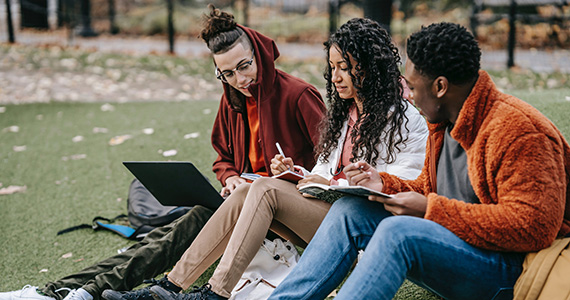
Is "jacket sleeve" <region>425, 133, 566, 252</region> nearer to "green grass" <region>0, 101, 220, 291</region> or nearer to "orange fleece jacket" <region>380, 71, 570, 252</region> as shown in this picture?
"orange fleece jacket" <region>380, 71, 570, 252</region>

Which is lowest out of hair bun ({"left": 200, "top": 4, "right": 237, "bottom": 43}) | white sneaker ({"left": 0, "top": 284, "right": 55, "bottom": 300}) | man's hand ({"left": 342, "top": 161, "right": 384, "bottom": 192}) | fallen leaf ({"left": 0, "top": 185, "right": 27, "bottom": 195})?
fallen leaf ({"left": 0, "top": 185, "right": 27, "bottom": 195})

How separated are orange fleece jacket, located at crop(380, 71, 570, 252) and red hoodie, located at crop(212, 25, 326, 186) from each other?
1.33m

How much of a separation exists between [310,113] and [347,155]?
0.43 m

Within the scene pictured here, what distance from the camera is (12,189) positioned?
5133mm

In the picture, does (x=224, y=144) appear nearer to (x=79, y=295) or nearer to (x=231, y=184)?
(x=231, y=184)

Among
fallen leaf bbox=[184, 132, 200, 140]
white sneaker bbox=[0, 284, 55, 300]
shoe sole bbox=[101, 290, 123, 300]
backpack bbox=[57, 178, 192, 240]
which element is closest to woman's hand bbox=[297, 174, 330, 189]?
shoe sole bbox=[101, 290, 123, 300]

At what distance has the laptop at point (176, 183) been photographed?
300 centimetres

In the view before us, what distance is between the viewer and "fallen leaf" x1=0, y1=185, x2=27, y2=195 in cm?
508

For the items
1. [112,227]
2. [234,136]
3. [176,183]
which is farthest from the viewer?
[112,227]

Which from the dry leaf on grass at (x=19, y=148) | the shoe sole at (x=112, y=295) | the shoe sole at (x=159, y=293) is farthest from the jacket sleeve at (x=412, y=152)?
the dry leaf on grass at (x=19, y=148)

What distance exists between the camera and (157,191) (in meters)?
3.26

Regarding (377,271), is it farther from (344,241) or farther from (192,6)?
(192,6)

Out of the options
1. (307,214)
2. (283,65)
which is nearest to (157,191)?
(307,214)

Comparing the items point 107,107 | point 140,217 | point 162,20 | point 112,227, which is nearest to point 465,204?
point 140,217
